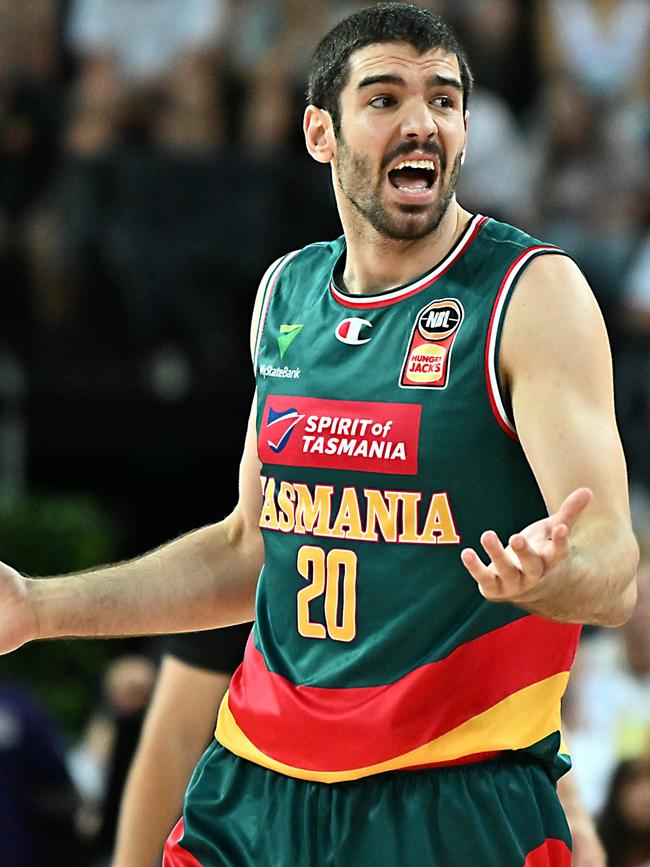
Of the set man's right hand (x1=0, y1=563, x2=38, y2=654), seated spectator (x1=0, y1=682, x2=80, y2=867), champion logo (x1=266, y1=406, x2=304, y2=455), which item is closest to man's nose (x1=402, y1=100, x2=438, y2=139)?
champion logo (x1=266, y1=406, x2=304, y2=455)

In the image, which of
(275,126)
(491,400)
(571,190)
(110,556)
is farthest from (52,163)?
(491,400)

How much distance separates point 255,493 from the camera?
385cm

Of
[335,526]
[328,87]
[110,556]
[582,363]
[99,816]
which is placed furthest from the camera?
[110,556]

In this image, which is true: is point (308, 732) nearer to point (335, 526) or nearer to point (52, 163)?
point (335, 526)

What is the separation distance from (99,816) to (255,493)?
298 cm

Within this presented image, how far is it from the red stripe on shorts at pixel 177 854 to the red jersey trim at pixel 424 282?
4.01 ft

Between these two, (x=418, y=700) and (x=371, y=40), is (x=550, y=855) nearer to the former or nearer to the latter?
(x=418, y=700)

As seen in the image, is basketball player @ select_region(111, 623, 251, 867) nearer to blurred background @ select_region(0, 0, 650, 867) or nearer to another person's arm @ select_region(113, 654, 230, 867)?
another person's arm @ select_region(113, 654, 230, 867)

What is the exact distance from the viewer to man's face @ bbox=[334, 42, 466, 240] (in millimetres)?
3455

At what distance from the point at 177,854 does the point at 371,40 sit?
1.82 metres

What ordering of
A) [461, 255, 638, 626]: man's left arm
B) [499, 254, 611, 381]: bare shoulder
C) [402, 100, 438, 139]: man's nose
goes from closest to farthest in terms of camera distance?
[461, 255, 638, 626]: man's left arm → [499, 254, 611, 381]: bare shoulder → [402, 100, 438, 139]: man's nose

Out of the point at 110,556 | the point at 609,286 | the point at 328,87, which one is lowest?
the point at 110,556

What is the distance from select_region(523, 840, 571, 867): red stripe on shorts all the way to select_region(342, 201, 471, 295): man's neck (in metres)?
1.23

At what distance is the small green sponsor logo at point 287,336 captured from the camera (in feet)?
12.1
